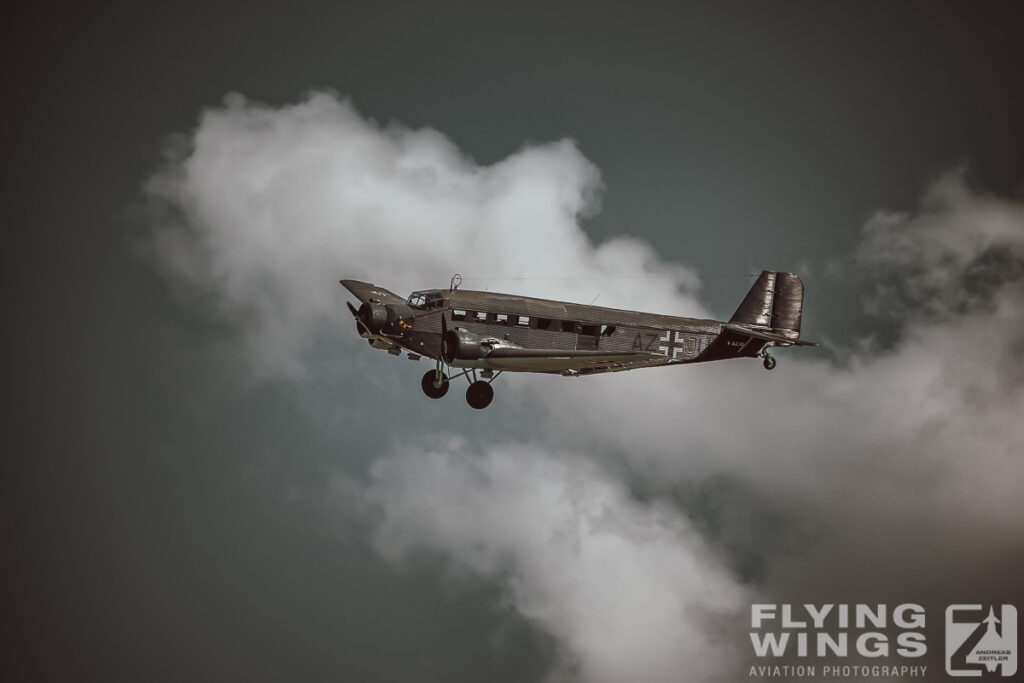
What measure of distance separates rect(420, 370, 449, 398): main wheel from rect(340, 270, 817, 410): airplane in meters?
0.02

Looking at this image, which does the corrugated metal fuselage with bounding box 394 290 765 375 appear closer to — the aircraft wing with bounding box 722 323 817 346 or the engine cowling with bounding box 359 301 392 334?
the engine cowling with bounding box 359 301 392 334

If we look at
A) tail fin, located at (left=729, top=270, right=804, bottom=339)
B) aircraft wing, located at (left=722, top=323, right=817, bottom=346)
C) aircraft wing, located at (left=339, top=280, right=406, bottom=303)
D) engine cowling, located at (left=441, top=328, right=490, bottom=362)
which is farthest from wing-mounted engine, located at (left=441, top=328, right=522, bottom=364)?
tail fin, located at (left=729, top=270, right=804, bottom=339)

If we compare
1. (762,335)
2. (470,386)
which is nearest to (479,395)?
(470,386)

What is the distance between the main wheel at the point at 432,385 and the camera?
1575 inches

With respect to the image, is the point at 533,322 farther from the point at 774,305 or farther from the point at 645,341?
the point at 774,305

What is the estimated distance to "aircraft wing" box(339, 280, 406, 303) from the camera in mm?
42500

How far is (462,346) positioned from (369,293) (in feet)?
20.2

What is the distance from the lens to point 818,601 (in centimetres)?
17588

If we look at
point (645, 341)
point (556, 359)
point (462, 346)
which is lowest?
point (462, 346)

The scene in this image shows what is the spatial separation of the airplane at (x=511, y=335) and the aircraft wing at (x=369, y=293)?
0.05m

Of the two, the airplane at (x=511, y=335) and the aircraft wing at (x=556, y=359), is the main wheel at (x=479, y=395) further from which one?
the aircraft wing at (x=556, y=359)

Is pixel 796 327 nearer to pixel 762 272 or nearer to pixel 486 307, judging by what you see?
pixel 762 272

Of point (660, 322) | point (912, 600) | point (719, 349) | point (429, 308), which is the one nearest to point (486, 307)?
point (429, 308)

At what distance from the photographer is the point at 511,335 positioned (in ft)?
131
